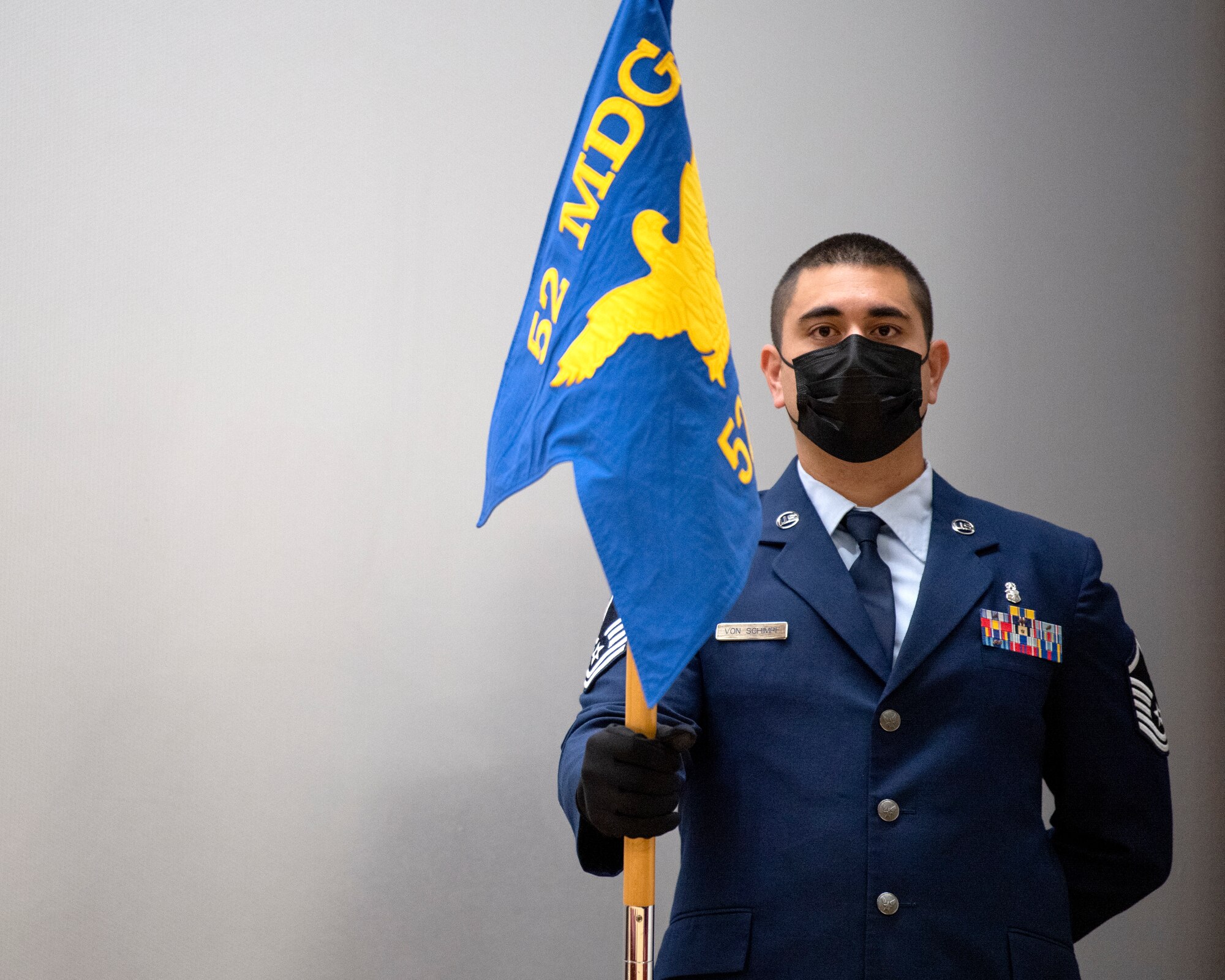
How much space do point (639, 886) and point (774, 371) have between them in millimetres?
586

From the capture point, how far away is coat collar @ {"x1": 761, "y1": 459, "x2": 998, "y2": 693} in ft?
3.28

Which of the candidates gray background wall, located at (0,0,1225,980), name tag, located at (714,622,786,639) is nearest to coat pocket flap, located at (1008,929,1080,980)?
name tag, located at (714,622,786,639)

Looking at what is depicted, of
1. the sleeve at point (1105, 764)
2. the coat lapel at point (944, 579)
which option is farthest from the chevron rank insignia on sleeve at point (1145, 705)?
the coat lapel at point (944, 579)

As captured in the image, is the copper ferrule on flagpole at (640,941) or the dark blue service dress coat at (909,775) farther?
the dark blue service dress coat at (909,775)

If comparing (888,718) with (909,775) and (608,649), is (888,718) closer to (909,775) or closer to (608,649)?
(909,775)

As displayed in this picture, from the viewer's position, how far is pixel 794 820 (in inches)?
38.3

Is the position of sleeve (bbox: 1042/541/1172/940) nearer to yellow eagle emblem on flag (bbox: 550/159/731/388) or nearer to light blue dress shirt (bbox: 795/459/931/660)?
light blue dress shirt (bbox: 795/459/931/660)

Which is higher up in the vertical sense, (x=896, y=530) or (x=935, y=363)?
(x=935, y=363)

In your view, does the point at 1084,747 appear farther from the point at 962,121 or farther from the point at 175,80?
the point at 175,80

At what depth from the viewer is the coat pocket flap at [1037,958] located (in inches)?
37.6

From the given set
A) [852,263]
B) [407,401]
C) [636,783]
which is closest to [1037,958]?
[636,783]

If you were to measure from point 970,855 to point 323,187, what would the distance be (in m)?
1.24

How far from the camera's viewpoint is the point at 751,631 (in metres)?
1.04

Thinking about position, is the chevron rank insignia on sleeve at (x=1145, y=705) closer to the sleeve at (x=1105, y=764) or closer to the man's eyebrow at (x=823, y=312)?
the sleeve at (x=1105, y=764)
